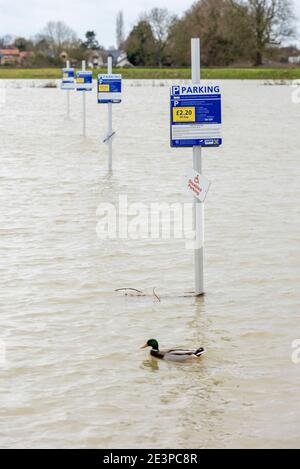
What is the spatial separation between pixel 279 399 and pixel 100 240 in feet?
22.0

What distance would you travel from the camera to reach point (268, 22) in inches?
3541

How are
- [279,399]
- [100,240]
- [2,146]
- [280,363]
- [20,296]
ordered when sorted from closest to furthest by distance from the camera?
[279,399], [280,363], [20,296], [100,240], [2,146]

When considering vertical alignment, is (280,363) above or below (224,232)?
below

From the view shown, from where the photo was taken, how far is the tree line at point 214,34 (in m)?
80.7

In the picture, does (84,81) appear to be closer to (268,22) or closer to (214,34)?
(214,34)

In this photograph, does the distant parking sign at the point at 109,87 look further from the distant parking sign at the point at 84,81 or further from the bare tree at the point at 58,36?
the bare tree at the point at 58,36

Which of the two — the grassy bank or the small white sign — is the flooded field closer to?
the small white sign

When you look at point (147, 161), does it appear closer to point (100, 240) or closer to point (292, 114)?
point (100, 240)

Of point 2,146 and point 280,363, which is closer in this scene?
point 280,363

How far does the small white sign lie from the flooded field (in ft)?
4.03

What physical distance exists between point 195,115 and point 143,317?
2058 millimetres

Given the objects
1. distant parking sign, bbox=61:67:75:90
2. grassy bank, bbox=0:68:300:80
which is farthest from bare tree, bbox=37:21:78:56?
distant parking sign, bbox=61:67:75:90
